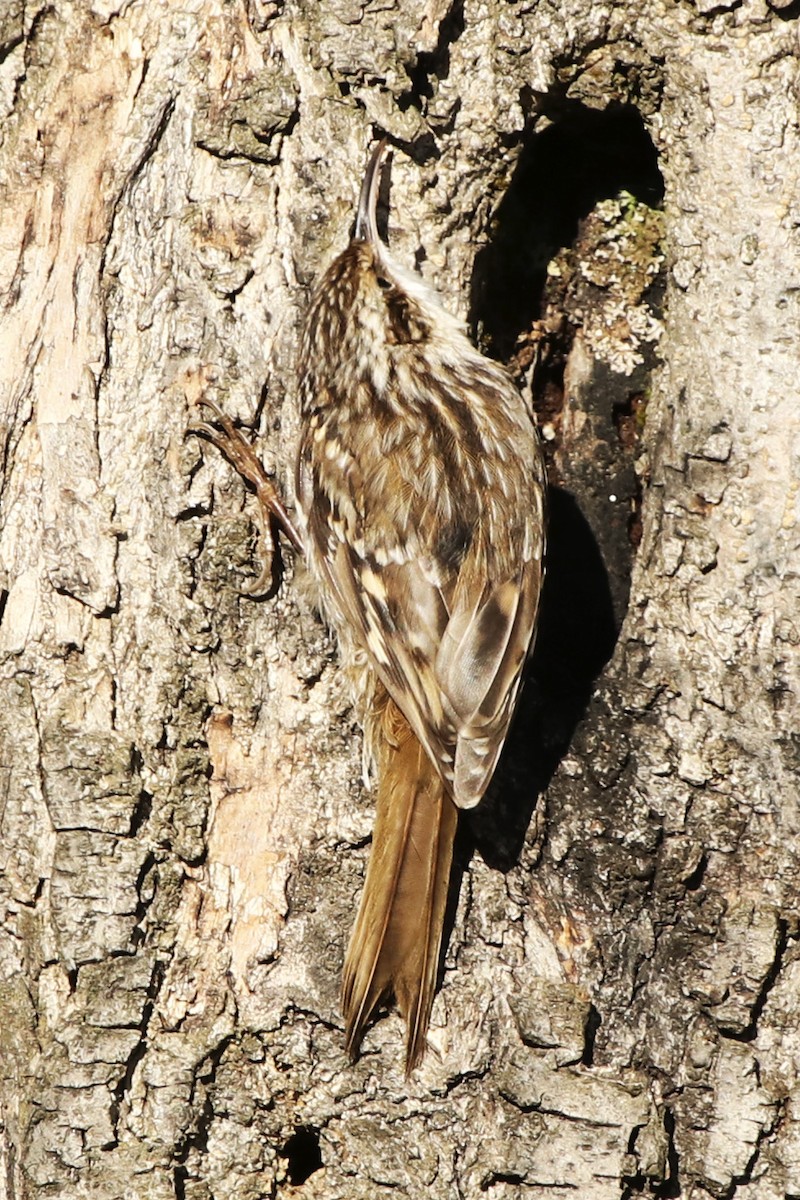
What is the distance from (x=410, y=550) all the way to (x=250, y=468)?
283 millimetres

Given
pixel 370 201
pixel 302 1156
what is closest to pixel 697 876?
pixel 302 1156

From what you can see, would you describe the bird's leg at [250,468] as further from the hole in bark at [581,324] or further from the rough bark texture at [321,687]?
the hole in bark at [581,324]

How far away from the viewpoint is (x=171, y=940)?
74.7 inches

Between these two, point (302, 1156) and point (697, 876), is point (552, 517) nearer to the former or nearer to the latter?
point (697, 876)

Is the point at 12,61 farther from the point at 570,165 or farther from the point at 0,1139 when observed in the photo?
the point at 0,1139

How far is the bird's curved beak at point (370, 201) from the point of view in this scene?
190 centimetres

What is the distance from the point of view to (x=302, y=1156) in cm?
195

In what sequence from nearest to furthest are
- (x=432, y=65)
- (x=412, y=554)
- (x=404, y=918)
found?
(x=404, y=918) → (x=432, y=65) → (x=412, y=554)

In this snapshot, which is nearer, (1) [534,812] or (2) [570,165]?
(1) [534,812]

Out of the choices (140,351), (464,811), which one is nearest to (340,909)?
(464,811)

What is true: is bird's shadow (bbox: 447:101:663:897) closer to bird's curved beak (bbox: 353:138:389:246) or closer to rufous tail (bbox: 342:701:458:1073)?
rufous tail (bbox: 342:701:458:1073)

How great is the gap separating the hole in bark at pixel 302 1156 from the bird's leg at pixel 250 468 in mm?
799

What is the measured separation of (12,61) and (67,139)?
14 cm

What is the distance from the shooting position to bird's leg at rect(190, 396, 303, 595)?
75.1 inches
